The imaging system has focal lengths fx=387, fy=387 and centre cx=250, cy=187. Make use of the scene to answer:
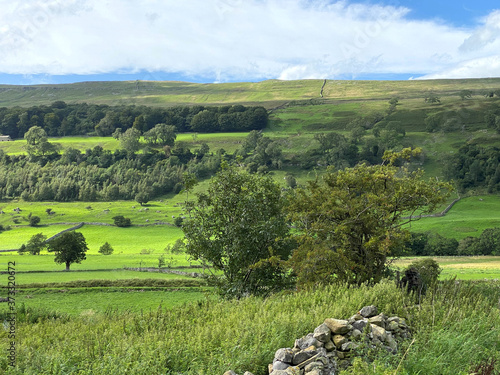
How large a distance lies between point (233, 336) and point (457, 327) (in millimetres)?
5891

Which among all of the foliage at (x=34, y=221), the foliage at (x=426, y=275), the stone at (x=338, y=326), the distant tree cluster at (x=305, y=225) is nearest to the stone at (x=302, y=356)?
the stone at (x=338, y=326)

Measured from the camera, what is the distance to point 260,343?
9.56 meters

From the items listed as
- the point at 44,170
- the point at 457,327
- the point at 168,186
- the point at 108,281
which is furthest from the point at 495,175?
the point at 44,170

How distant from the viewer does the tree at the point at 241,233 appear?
20.9 meters

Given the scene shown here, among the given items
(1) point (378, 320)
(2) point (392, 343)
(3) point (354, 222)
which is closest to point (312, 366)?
(2) point (392, 343)

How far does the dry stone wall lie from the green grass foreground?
0.41m

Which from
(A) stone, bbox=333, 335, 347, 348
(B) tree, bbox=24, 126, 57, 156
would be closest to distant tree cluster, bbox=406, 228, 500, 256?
(A) stone, bbox=333, 335, 347, 348

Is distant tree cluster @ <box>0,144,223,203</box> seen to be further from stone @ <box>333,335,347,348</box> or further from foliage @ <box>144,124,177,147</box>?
stone @ <box>333,335,347,348</box>

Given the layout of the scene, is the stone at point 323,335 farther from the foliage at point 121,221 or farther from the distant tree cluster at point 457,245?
the foliage at point 121,221

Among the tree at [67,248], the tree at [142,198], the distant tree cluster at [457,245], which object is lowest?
the tree at [142,198]

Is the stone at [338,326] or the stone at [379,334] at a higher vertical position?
the stone at [338,326]

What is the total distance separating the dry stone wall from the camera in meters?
8.41

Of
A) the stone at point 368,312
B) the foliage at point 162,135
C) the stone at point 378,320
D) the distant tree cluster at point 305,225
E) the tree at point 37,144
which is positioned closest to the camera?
the stone at point 378,320

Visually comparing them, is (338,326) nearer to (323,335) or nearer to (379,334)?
(323,335)
